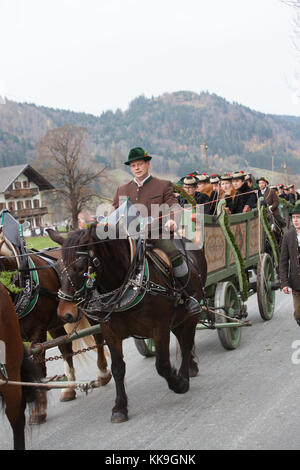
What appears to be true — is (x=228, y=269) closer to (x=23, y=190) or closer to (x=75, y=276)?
(x=75, y=276)

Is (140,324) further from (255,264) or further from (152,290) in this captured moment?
(255,264)

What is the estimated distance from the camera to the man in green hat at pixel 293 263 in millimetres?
6574

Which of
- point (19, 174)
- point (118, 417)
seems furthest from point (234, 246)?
point (19, 174)

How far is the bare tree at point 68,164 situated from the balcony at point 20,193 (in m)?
4.50

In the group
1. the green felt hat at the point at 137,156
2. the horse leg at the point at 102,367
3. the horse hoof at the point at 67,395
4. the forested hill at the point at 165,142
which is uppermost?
the forested hill at the point at 165,142

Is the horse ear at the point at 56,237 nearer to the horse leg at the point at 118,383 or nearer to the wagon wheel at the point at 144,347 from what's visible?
the horse leg at the point at 118,383

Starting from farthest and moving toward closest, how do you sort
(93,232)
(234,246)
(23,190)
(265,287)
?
(23,190) → (265,287) → (234,246) → (93,232)

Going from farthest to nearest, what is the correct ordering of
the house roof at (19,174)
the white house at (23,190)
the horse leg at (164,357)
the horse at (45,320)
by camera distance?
the white house at (23,190) → the house roof at (19,174) → the horse at (45,320) → the horse leg at (164,357)

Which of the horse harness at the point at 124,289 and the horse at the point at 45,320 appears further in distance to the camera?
the horse at the point at 45,320

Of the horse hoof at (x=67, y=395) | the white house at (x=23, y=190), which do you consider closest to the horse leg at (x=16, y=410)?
the horse hoof at (x=67, y=395)

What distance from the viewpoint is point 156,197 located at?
529 cm

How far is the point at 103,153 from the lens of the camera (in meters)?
155

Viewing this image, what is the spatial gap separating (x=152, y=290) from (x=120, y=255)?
521 mm

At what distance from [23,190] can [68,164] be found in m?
9.32
